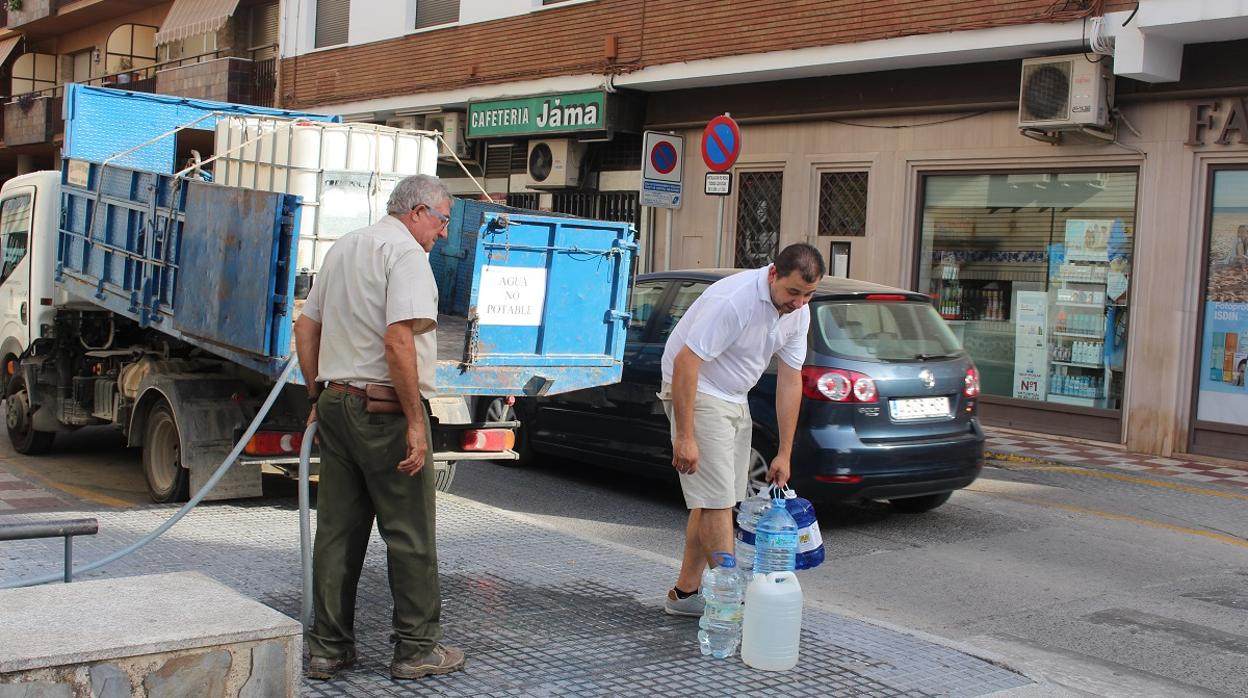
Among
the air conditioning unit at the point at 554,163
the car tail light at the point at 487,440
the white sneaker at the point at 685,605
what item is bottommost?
the white sneaker at the point at 685,605

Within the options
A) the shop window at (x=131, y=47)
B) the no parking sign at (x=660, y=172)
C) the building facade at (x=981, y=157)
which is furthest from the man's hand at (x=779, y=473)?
the shop window at (x=131, y=47)

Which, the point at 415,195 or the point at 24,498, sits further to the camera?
the point at 24,498

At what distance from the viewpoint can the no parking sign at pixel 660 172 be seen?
14.8 meters

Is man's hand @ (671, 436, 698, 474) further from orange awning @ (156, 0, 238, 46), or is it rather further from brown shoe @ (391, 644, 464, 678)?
orange awning @ (156, 0, 238, 46)

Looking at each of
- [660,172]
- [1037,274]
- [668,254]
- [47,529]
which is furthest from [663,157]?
[47,529]

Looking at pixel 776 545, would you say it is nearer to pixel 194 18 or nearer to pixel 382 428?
pixel 382 428

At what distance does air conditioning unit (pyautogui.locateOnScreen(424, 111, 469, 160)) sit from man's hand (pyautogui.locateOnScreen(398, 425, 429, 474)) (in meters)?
16.3

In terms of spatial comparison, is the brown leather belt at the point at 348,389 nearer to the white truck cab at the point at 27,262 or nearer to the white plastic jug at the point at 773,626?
the white plastic jug at the point at 773,626

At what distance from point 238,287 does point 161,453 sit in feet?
6.54

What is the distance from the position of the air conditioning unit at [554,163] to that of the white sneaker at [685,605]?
13851mm

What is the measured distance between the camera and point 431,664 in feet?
15.5

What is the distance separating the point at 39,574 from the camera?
597 centimetres

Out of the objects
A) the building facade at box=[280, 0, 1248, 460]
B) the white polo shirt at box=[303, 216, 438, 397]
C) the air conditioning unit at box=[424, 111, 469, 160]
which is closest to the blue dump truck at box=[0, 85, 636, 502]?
the building facade at box=[280, 0, 1248, 460]

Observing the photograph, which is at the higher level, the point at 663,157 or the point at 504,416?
the point at 663,157
